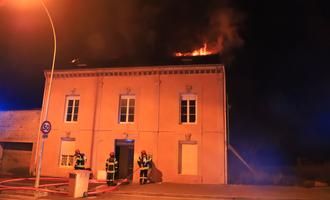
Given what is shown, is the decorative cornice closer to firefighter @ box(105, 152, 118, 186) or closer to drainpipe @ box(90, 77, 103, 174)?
drainpipe @ box(90, 77, 103, 174)

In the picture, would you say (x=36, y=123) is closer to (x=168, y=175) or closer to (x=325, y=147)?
(x=168, y=175)

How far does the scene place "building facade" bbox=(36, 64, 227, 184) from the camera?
58.2ft

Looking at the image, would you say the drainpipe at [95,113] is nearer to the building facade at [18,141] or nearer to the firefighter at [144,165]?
the firefighter at [144,165]

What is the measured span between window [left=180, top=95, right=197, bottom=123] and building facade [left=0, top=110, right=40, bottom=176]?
10076 mm

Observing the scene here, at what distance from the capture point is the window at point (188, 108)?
1847 centimetres

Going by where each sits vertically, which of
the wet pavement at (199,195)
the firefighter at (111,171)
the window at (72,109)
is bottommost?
the wet pavement at (199,195)

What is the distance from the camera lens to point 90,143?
62.4ft

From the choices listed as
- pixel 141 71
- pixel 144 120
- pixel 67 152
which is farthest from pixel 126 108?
pixel 67 152

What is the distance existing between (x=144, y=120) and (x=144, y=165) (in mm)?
2997

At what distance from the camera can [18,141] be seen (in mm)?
20781

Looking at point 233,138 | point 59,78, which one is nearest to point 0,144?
point 59,78

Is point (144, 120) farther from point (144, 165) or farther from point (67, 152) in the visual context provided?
point (67, 152)

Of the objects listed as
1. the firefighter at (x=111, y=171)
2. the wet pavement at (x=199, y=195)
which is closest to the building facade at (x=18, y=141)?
the firefighter at (x=111, y=171)

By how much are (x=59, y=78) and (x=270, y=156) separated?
838 inches
